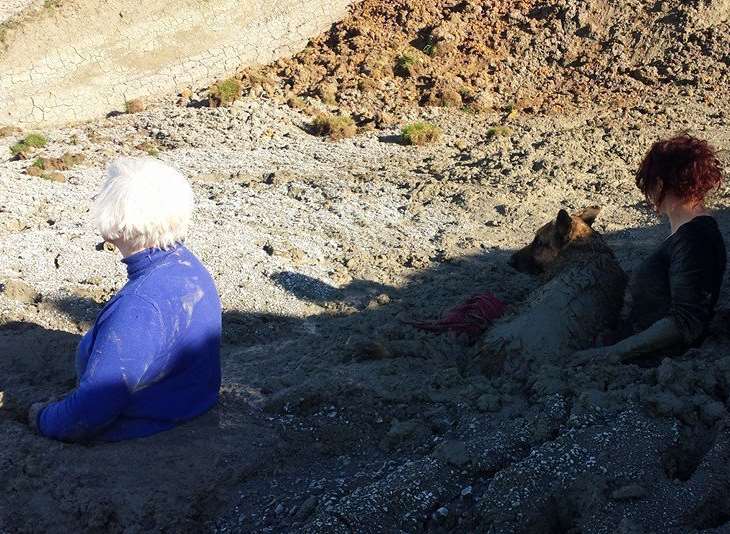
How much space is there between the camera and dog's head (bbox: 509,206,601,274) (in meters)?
5.67

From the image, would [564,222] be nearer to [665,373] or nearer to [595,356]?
[595,356]

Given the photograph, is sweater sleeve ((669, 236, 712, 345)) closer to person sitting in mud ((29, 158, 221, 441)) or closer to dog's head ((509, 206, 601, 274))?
dog's head ((509, 206, 601, 274))

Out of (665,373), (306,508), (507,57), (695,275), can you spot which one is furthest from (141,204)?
(507,57)

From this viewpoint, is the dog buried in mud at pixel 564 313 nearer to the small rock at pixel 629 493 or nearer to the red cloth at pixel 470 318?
the red cloth at pixel 470 318

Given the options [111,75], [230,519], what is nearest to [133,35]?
[111,75]

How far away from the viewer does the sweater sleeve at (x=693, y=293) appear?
162 inches

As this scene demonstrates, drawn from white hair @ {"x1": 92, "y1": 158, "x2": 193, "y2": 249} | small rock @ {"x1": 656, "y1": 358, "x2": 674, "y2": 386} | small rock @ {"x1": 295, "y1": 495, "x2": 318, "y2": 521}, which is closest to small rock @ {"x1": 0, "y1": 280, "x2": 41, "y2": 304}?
white hair @ {"x1": 92, "y1": 158, "x2": 193, "y2": 249}

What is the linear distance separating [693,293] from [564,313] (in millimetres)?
751

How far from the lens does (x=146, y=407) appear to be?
3357 millimetres

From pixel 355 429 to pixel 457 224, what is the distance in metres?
4.23

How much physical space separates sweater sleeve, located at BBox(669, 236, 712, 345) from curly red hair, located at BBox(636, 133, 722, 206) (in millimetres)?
270

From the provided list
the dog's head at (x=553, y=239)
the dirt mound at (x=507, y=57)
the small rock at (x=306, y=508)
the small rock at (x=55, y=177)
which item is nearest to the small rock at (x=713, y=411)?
the small rock at (x=306, y=508)

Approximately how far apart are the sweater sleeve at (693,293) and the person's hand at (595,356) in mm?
339

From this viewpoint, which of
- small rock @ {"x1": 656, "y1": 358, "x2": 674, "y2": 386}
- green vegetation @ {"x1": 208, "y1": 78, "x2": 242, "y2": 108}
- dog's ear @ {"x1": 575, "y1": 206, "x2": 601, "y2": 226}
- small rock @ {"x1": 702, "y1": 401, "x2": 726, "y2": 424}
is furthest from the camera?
green vegetation @ {"x1": 208, "y1": 78, "x2": 242, "y2": 108}
